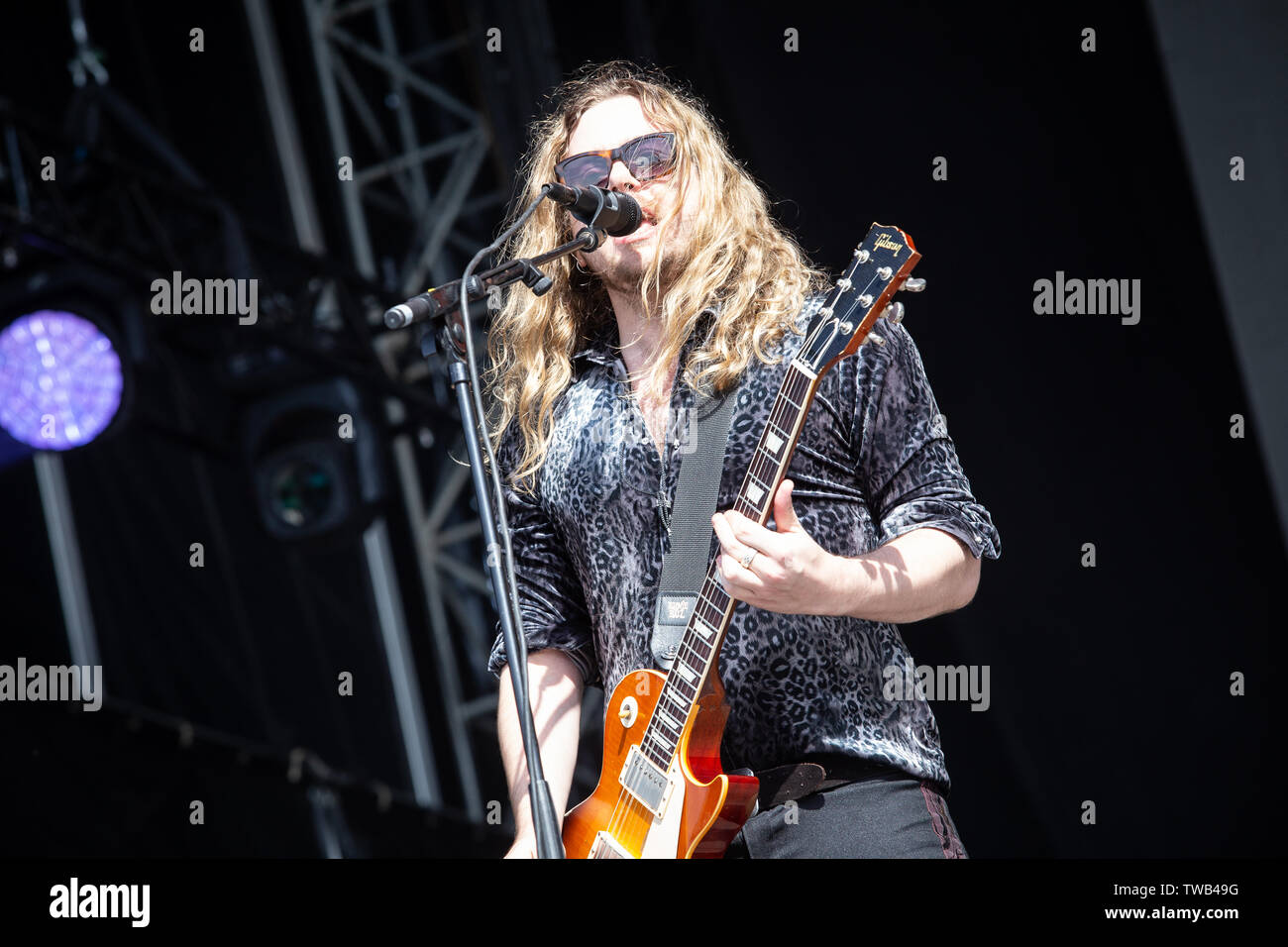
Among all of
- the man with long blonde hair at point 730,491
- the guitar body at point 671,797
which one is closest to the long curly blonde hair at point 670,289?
the man with long blonde hair at point 730,491

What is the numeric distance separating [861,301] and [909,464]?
0.82 ft

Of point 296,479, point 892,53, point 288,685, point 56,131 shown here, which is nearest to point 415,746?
point 288,685

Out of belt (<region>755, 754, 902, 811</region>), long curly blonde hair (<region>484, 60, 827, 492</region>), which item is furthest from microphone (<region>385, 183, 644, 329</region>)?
belt (<region>755, 754, 902, 811</region>)

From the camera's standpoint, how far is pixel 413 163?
6.32m

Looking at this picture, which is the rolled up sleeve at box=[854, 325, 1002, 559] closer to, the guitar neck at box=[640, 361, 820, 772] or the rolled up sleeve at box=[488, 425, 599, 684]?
the guitar neck at box=[640, 361, 820, 772]

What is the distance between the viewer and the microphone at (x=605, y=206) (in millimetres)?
2004

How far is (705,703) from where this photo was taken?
1859 millimetres

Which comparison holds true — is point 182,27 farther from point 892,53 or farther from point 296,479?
point 892,53

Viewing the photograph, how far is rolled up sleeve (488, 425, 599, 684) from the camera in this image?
222cm

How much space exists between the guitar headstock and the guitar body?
496mm

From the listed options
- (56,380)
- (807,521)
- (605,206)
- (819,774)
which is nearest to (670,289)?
(605,206)

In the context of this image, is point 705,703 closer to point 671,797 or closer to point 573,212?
point 671,797

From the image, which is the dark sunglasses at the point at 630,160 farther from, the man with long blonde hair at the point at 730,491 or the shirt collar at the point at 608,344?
the shirt collar at the point at 608,344

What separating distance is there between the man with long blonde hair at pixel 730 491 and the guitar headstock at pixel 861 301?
3.3 inches
